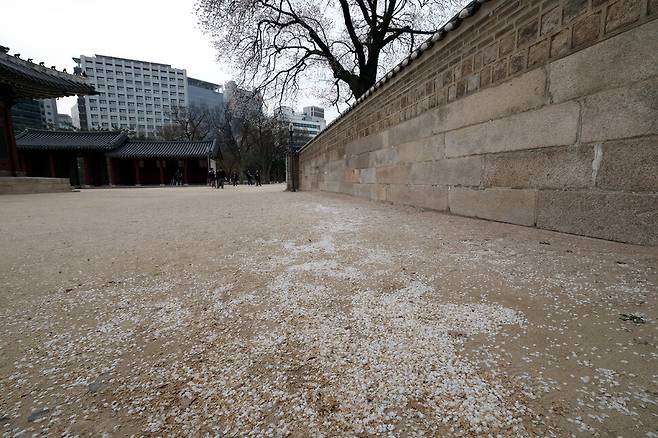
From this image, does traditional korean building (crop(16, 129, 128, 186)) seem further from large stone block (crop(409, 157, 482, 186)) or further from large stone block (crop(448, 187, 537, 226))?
large stone block (crop(448, 187, 537, 226))

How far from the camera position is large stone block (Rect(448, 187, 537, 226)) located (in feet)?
7.85

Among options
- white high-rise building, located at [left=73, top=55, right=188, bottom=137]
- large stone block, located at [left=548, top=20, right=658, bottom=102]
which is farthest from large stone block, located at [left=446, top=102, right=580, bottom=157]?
white high-rise building, located at [left=73, top=55, right=188, bottom=137]

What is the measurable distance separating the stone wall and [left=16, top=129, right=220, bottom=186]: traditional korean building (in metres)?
24.1

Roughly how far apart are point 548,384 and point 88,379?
47.3 inches

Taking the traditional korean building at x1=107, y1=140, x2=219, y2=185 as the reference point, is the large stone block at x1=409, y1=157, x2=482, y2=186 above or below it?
below

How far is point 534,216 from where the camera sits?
2.33 m

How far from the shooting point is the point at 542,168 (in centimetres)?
224

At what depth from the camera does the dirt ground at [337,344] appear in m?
0.62

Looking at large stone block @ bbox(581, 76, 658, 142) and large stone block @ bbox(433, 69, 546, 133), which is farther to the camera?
large stone block @ bbox(433, 69, 546, 133)

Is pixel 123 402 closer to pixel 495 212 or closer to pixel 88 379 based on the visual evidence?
pixel 88 379

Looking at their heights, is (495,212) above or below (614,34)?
below

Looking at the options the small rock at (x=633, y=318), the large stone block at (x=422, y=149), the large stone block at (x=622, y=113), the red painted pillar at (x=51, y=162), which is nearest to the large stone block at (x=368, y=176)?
the large stone block at (x=422, y=149)

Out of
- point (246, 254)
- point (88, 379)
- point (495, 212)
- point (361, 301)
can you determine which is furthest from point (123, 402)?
point (495, 212)

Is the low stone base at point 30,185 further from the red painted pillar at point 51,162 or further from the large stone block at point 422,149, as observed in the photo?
the red painted pillar at point 51,162
